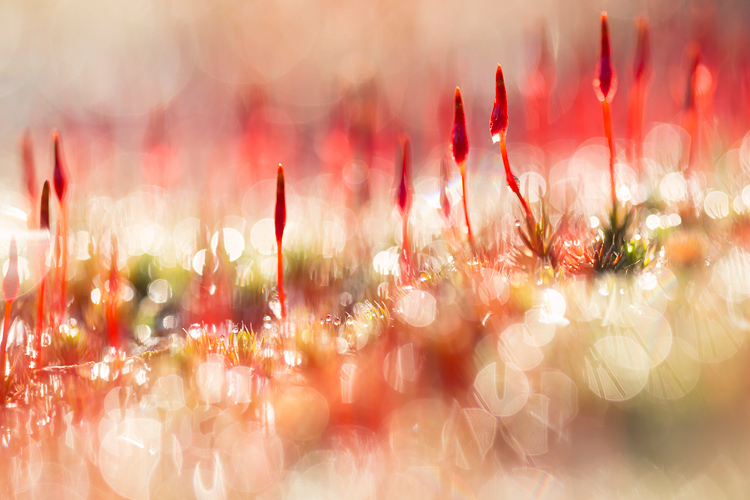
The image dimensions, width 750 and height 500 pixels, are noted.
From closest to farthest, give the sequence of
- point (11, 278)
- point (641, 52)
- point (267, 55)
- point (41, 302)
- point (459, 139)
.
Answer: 1. point (11, 278)
2. point (41, 302)
3. point (459, 139)
4. point (641, 52)
5. point (267, 55)

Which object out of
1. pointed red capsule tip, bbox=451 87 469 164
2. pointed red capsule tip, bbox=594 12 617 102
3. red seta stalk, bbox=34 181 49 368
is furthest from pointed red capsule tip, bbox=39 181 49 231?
pointed red capsule tip, bbox=594 12 617 102

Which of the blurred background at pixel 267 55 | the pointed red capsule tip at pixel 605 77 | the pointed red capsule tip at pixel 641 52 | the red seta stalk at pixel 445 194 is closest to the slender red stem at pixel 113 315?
the red seta stalk at pixel 445 194

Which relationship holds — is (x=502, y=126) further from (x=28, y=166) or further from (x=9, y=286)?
(x=28, y=166)

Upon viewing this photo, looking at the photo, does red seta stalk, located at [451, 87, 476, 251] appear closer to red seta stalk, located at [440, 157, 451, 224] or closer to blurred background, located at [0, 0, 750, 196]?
red seta stalk, located at [440, 157, 451, 224]

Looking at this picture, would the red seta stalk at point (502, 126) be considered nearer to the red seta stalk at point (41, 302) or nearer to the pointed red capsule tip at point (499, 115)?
the pointed red capsule tip at point (499, 115)

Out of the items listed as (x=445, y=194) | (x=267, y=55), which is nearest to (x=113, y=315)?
(x=445, y=194)

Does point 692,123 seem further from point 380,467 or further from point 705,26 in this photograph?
point 380,467

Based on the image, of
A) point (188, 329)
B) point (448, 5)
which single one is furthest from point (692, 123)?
point (448, 5)

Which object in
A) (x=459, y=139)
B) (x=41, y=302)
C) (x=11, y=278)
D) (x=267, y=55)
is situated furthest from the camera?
(x=267, y=55)
